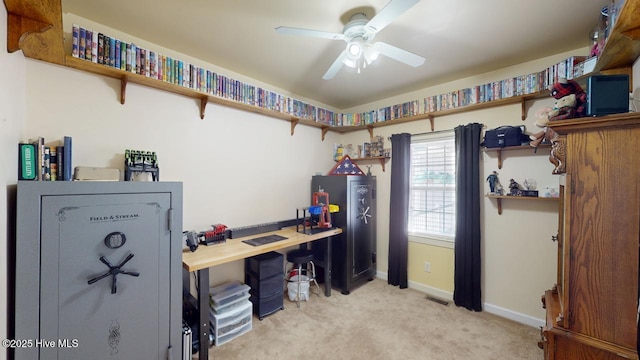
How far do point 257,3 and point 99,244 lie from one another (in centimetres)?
179

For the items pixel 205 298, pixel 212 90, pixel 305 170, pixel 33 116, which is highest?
pixel 212 90

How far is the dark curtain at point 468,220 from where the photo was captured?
2.58 m

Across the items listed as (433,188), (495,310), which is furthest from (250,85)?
(495,310)

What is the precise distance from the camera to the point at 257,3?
5.28 ft

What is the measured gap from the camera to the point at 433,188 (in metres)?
3.08

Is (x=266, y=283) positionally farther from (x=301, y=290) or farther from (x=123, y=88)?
(x=123, y=88)

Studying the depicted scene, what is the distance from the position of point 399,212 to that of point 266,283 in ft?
6.06

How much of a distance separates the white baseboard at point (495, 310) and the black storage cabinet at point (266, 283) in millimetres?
1744

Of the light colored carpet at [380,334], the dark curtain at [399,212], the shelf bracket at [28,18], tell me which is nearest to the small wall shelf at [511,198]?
the dark curtain at [399,212]

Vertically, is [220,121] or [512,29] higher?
[512,29]

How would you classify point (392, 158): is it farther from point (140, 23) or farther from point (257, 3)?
point (140, 23)

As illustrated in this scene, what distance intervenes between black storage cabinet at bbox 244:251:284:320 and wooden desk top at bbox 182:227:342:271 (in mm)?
277

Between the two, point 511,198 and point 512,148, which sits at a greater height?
point 512,148

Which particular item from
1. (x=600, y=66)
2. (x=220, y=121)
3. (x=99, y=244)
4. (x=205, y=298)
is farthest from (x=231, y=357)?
(x=600, y=66)
